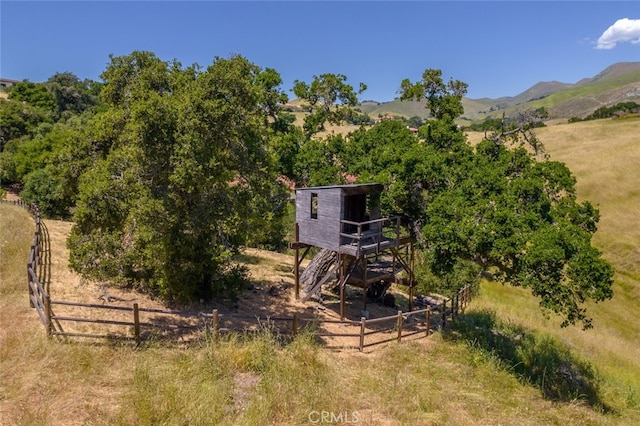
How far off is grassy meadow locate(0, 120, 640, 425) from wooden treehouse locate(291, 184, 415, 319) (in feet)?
13.9

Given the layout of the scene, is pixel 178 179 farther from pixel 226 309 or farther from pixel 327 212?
pixel 327 212

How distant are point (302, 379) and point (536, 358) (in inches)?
486

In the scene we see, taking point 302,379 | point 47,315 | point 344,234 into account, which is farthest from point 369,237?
point 47,315

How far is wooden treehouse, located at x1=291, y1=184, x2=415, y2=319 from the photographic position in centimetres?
1855

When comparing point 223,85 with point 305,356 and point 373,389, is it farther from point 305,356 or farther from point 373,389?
point 373,389

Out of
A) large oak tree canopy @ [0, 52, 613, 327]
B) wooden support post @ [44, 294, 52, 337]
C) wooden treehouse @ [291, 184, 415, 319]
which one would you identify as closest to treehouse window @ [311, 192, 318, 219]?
wooden treehouse @ [291, 184, 415, 319]

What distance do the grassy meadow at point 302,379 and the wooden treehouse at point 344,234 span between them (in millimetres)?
4232

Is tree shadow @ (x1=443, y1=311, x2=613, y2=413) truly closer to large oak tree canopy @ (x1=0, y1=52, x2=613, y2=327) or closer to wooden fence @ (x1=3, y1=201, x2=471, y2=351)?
wooden fence @ (x1=3, y1=201, x2=471, y2=351)

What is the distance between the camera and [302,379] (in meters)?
11.5

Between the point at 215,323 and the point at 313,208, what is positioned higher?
the point at 313,208

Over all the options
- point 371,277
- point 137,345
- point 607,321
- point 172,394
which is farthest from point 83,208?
point 607,321

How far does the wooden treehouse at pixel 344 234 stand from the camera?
730 inches

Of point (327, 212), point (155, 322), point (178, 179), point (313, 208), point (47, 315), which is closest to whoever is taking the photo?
point (47, 315)

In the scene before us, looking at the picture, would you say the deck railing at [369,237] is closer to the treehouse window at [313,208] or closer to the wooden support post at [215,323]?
the treehouse window at [313,208]
